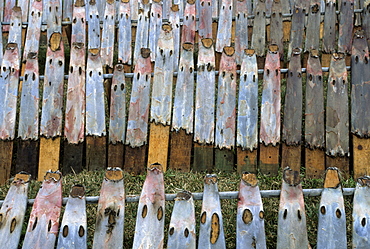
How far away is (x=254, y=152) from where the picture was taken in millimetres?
3275

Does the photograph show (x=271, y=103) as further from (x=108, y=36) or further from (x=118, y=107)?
(x=108, y=36)

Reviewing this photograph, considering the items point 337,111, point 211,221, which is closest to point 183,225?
point 211,221

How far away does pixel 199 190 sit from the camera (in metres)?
3.16

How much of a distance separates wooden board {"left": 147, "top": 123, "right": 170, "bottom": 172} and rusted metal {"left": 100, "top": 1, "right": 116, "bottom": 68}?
136 centimetres

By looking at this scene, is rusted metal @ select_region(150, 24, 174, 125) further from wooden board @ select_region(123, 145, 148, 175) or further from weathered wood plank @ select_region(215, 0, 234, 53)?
weathered wood plank @ select_region(215, 0, 234, 53)

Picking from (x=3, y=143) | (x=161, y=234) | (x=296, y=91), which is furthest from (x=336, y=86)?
(x=3, y=143)

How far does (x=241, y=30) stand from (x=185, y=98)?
4.98ft

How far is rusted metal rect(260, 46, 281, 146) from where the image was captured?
3.26m

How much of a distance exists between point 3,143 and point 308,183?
2.15 m

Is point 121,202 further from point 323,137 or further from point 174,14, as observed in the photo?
point 174,14

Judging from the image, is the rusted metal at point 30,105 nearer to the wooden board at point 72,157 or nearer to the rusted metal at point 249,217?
the wooden board at point 72,157

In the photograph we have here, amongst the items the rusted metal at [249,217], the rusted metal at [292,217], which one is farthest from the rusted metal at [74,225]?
the rusted metal at [292,217]

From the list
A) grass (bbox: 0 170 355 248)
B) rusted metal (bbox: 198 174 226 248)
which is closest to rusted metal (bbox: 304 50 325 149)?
grass (bbox: 0 170 355 248)

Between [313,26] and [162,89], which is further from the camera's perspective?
[313,26]
